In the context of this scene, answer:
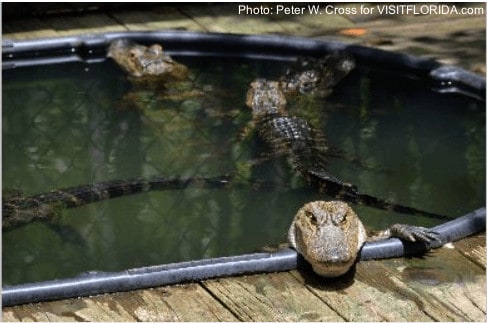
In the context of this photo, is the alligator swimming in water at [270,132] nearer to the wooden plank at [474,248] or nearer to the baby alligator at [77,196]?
the baby alligator at [77,196]

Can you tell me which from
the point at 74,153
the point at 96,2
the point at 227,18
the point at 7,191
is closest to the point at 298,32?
the point at 227,18

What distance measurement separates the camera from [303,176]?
5.77 m

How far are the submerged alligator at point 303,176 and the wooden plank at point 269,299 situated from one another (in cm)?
14

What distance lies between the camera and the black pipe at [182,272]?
167 inches

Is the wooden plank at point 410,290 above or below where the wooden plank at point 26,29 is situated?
below

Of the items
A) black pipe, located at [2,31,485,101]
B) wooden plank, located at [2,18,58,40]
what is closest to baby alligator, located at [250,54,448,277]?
black pipe, located at [2,31,485,101]

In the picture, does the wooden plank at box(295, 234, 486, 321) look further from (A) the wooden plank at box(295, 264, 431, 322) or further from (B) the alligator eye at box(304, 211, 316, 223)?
(B) the alligator eye at box(304, 211, 316, 223)

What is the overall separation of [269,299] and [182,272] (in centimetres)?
35

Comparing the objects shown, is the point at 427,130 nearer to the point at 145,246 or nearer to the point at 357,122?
the point at 357,122

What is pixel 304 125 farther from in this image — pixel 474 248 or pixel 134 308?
pixel 134 308

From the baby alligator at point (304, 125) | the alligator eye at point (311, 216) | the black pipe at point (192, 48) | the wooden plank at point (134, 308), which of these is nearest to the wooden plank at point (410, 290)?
the alligator eye at point (311, 216)

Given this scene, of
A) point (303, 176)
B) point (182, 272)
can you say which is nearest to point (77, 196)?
point (303, 176)

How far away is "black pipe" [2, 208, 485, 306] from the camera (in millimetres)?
4234

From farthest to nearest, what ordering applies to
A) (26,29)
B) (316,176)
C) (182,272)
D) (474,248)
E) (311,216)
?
(26,29)
(316,176)
(474,248)
(311,216)
(182,272)
